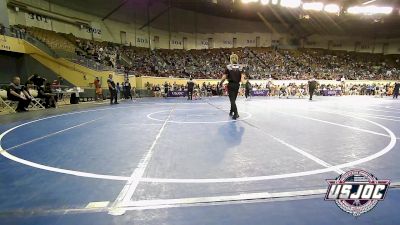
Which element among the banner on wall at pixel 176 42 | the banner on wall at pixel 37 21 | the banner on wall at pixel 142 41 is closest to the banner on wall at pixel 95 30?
the banner on wall at pixel 37 21

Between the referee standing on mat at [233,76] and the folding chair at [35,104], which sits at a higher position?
the referee standing on mat at [233,76]

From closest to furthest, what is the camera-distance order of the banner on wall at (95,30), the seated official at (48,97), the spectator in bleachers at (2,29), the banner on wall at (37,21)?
the seated official at (48,97), the spectator in bleachers at (2,29), the banner on wall at (37,21), the banner on wall at (95,30)

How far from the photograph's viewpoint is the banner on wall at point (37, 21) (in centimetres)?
2702

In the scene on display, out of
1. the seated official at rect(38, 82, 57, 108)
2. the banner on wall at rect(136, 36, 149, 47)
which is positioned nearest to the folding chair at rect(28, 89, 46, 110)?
the seated official at rect(38, 82, 57, 108)

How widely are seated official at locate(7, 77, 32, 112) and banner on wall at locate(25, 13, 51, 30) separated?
61.6 ft

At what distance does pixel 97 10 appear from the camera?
1345 inches

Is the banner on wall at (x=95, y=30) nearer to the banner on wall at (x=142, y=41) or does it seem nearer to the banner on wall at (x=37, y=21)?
the banner on wall at (x=37, y=21)

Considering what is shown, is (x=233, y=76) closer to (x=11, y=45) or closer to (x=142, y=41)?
(x=11, y=45)

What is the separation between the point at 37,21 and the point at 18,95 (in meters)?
20.3

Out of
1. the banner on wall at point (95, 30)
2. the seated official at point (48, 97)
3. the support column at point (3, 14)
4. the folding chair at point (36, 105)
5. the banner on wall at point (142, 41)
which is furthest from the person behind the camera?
the banner on wall at point (142, 41)

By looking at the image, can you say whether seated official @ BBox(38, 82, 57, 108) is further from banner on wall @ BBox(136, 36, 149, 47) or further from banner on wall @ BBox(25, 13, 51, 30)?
banner on wall @ BBox(136, 36, 149, 47)

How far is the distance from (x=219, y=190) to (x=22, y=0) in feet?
102

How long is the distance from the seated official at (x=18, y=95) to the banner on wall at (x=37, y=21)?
1878 centimetres

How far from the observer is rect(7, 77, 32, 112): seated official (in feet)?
38.5
